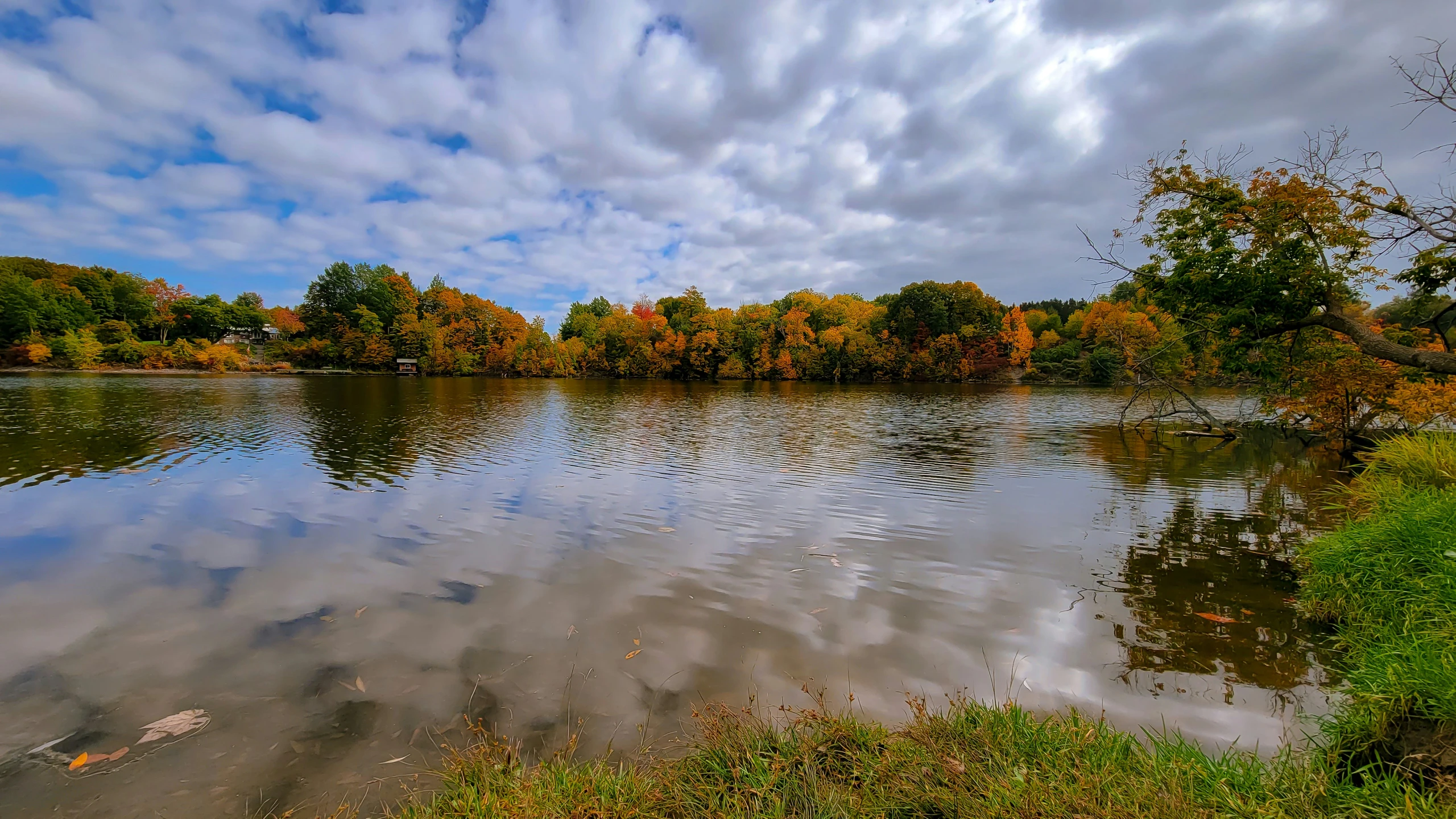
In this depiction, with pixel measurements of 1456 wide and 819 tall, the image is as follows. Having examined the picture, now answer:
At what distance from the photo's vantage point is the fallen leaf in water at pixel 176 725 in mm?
3719

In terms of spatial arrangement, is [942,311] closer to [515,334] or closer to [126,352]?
[515,334]

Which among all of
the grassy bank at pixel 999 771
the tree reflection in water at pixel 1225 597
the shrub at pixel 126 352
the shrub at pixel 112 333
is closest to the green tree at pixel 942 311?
the tree reflection in water at pixel 1225 597

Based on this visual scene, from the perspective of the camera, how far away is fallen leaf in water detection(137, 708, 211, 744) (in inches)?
146

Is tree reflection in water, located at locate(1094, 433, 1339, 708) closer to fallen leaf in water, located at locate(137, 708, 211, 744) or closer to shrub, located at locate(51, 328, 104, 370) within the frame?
fallen leaf in water, located at locate(137, 708, 211, 744)

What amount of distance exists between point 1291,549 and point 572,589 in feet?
33.4

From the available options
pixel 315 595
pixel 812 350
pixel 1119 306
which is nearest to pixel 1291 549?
pixel 315 595

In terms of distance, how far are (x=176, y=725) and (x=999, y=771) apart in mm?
5424

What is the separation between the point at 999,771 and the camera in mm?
2861

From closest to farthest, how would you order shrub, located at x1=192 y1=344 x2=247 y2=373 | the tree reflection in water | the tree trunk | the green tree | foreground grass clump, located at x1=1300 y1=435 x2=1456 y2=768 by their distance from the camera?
foreground grass clump, located at x1=1300 y1=435 x2=1456 y2=768
the tree reflection in water
the tree trunk
shrub, located at x1=192 y1=344 x2=247 y2=373
the green tree

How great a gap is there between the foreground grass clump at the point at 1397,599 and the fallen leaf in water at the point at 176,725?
7.22 m

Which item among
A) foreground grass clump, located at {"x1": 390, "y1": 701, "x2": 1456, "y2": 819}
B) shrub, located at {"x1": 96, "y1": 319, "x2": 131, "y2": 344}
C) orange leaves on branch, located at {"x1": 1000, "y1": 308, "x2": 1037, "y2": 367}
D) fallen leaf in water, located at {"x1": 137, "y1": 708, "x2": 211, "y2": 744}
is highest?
orange leaves on branch, located at {"x1": 1000, "y1": 308, "x2": 1037, "y2": 367}

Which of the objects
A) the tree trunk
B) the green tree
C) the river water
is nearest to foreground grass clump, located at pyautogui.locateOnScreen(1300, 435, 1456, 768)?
the river water

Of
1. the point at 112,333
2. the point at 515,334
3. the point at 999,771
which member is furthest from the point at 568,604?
the point at 112,333

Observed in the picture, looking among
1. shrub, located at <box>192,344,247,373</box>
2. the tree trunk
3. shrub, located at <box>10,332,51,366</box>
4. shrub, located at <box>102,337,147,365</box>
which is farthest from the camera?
shrub, located at <box>192,344,247,373</box>
